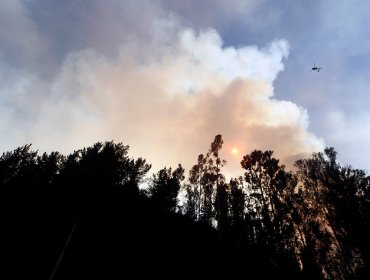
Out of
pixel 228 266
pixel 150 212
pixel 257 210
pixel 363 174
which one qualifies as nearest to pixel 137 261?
pixel 150 212

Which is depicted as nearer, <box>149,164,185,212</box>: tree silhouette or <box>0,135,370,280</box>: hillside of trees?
<box>0,135,370,280</box>: hillside of trees

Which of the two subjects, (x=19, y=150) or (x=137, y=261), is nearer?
(x=137, y=261)

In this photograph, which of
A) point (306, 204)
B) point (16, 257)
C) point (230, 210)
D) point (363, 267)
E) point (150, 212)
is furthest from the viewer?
point (230, 210)

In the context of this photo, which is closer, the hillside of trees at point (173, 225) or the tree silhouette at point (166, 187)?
the hillside of trees at point (173, 225)

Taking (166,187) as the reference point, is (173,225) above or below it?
below

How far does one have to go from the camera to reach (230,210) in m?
39.6

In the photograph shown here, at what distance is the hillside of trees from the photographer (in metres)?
19.7

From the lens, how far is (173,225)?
79.9 feet

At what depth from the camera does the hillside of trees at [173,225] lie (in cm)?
1969

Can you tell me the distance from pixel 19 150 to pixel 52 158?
5.74m

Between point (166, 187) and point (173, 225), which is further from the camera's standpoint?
point (166, 187)

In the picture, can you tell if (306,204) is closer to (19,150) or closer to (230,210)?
(230,210)

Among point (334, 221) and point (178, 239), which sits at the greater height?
point (334, 221)

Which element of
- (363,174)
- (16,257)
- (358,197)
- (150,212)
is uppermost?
(363,174)
